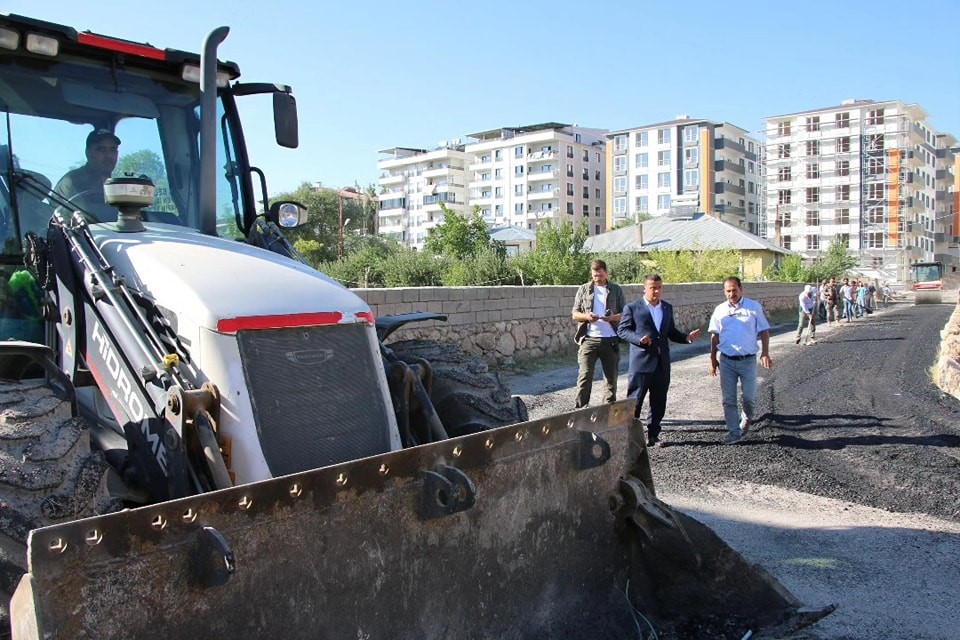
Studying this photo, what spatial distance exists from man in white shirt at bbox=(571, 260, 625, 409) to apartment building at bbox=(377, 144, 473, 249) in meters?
108

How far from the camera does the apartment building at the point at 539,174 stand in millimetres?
110188

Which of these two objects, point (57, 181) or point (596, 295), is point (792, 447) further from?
point (57, 181)

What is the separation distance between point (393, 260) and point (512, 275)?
339cm

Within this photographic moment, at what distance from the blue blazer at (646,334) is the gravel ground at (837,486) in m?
0.86

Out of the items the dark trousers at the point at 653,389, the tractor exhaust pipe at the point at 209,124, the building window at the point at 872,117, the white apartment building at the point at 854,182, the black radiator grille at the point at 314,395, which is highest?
the building window at the point at 872,117

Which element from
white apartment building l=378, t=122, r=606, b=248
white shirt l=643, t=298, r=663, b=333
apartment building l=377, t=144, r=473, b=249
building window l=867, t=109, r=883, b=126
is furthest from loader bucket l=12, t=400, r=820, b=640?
apartment building l=377, t=144, r=473, b=249

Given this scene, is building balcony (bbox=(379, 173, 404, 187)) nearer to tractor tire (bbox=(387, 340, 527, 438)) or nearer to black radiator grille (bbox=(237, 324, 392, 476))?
tractor tire (bbox=(387, 340, 527, 438))

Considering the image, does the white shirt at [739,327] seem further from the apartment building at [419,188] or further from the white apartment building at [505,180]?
the apartment building at [419,188]

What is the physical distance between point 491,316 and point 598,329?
5.47m

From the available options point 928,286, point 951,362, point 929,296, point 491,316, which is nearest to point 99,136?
point 491,316

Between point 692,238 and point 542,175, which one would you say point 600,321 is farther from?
point 542,175

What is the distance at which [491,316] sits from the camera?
1474cm

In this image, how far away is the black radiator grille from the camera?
3.19 meters

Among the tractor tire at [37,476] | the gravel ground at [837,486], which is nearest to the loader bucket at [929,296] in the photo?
the gravel ground at [837,486]
